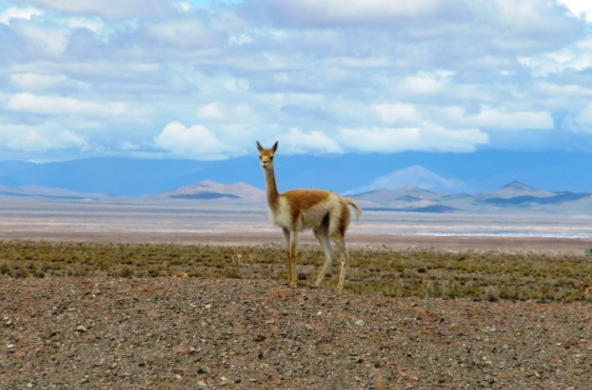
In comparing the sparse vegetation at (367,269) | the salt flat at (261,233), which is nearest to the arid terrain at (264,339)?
the sparse vegetation at (367,269)

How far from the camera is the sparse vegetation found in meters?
23.2

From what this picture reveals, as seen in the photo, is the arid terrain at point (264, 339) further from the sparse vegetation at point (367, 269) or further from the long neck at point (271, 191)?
the sparse vegetation at point (367, 269)

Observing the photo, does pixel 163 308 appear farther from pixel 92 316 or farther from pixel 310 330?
pixel 310 330

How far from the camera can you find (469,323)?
1530 cm

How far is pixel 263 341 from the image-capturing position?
13484mm

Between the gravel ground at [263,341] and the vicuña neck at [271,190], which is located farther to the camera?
the vicuña neck at [271,190]

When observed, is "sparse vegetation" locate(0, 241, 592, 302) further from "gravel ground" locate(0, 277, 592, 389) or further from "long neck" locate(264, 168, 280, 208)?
"gravel ground" locate(0, 277, 592, 389)

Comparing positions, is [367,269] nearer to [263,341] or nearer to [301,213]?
[301,213]

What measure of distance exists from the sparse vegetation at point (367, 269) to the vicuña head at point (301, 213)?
3.60 meters

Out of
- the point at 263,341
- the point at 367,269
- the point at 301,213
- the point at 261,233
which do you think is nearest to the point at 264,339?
the point at 263,341

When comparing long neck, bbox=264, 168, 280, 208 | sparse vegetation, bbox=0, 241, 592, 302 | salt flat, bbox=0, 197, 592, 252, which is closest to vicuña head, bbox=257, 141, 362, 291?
long neck, bbox=264, 168, 280, 208

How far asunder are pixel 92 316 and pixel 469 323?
6335 mm

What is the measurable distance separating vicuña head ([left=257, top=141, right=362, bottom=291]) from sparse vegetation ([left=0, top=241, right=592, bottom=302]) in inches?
142

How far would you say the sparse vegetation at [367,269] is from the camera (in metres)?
23.2
